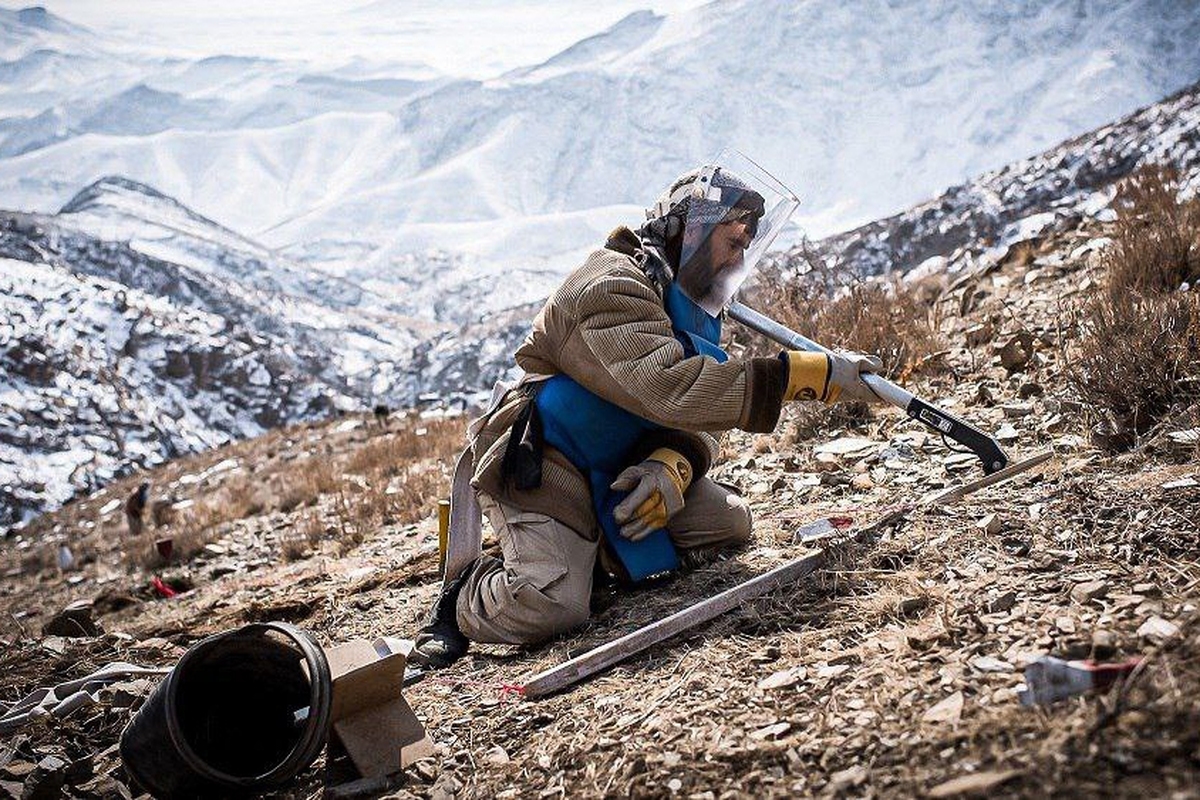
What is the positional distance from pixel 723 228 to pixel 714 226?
34mm

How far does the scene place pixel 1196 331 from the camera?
10.1 ft

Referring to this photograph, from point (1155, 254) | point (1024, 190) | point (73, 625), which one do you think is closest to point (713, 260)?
point (1155, 254)

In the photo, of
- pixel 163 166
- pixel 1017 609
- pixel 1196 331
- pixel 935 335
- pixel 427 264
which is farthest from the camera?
pixel 163 166

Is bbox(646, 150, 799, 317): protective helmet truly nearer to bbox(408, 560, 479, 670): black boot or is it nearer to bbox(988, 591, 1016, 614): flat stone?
bbox(408, 560, 479, 670): black boot

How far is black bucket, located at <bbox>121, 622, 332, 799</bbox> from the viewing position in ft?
6.63

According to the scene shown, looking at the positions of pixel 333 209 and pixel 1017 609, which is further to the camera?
pixel 333 209

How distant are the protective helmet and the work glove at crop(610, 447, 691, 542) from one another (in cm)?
53

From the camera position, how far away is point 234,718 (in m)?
2.41

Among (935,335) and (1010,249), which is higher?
(1010,249)

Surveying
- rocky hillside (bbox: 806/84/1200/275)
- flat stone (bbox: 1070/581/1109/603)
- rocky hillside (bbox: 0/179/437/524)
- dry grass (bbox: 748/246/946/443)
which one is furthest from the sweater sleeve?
rocky hillside (bbox: 0/179/437/524)

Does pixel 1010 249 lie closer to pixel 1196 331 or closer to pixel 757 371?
pixel 1196 331

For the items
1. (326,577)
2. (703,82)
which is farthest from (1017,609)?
(703,82)

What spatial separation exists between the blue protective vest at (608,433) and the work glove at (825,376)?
258mm

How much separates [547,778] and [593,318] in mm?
1247
